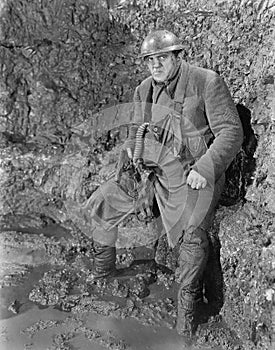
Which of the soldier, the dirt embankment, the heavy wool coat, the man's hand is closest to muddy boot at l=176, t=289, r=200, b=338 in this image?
the soldier

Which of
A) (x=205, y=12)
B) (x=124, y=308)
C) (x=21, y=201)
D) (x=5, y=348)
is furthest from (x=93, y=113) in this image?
(x=5, y=348)

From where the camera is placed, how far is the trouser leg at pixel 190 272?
3.43 m

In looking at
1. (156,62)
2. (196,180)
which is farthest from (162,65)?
(196,180)

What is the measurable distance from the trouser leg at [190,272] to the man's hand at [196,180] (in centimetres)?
30

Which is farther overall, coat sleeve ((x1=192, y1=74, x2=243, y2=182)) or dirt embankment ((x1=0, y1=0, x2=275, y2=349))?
dirt embankment ((x1=0, y1=0, x2=275, y2=349))

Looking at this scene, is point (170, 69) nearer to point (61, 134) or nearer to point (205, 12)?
point (205, 12)

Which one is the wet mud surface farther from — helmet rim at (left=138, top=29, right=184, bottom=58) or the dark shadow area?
helmet rim at (left=138, top=29, right=184, bottom=58)

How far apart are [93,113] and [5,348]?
2.58 m

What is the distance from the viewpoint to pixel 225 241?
3572 millimetres

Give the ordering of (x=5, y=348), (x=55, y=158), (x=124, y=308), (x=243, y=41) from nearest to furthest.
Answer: (x=5, y=348) < (x=124, y=308) < (x=243, y=41) < (x=55, y=158)

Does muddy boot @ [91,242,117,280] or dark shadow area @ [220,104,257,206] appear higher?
dark shadow area @ [220,104,257,206]

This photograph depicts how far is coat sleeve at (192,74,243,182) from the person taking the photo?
3.35 m

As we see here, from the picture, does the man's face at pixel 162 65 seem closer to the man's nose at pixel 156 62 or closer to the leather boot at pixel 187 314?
the man's nose at pixel 156 62

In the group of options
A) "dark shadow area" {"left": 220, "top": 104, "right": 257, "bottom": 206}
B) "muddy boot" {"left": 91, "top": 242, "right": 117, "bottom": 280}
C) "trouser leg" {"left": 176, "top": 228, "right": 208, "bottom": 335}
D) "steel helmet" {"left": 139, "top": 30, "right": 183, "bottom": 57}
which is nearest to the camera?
"steel helmet" {"left": 139, "top": 30, "right": 183, "bottom": 57}
